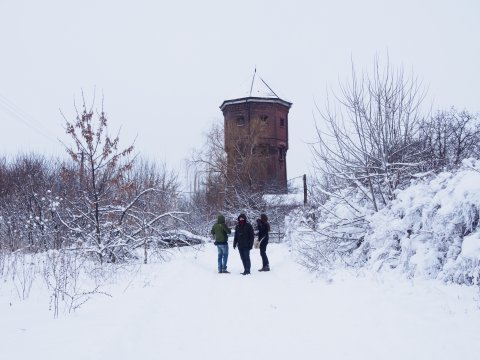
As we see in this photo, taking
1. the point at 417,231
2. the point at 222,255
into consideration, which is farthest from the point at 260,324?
the point at 222,255

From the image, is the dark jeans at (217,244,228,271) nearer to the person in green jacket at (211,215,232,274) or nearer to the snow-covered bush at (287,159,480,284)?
the person in green jacket at (211,215,232,274)

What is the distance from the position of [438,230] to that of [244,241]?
6911 mm

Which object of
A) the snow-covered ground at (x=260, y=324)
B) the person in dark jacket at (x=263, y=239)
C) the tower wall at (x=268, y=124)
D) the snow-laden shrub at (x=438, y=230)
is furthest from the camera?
the tower wall at (x=268, y=124)

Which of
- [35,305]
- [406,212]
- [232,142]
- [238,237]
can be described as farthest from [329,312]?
[232,142]

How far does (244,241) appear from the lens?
1349 centimetres

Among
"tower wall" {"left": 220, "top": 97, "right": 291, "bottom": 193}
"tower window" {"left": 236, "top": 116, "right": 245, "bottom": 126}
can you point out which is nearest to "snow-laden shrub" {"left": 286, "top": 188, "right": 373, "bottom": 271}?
"tower wall" {"left": 220, "top": 97, "right": 291, "bottom": 193}

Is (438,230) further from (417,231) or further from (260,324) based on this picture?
(260,324)

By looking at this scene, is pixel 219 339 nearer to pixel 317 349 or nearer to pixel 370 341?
pixel 317 349

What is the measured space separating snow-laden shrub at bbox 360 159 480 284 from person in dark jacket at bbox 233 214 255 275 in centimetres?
463

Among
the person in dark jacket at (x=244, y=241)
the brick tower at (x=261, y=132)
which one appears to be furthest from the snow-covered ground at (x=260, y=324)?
the brick tower at (x=261, y=132)

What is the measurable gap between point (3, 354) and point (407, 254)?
670 centimetres

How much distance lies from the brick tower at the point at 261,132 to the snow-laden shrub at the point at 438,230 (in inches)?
995

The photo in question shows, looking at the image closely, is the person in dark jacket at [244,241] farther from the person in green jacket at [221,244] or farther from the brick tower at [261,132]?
the brick tower at [261,132]

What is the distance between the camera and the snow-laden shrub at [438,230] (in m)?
6.76
